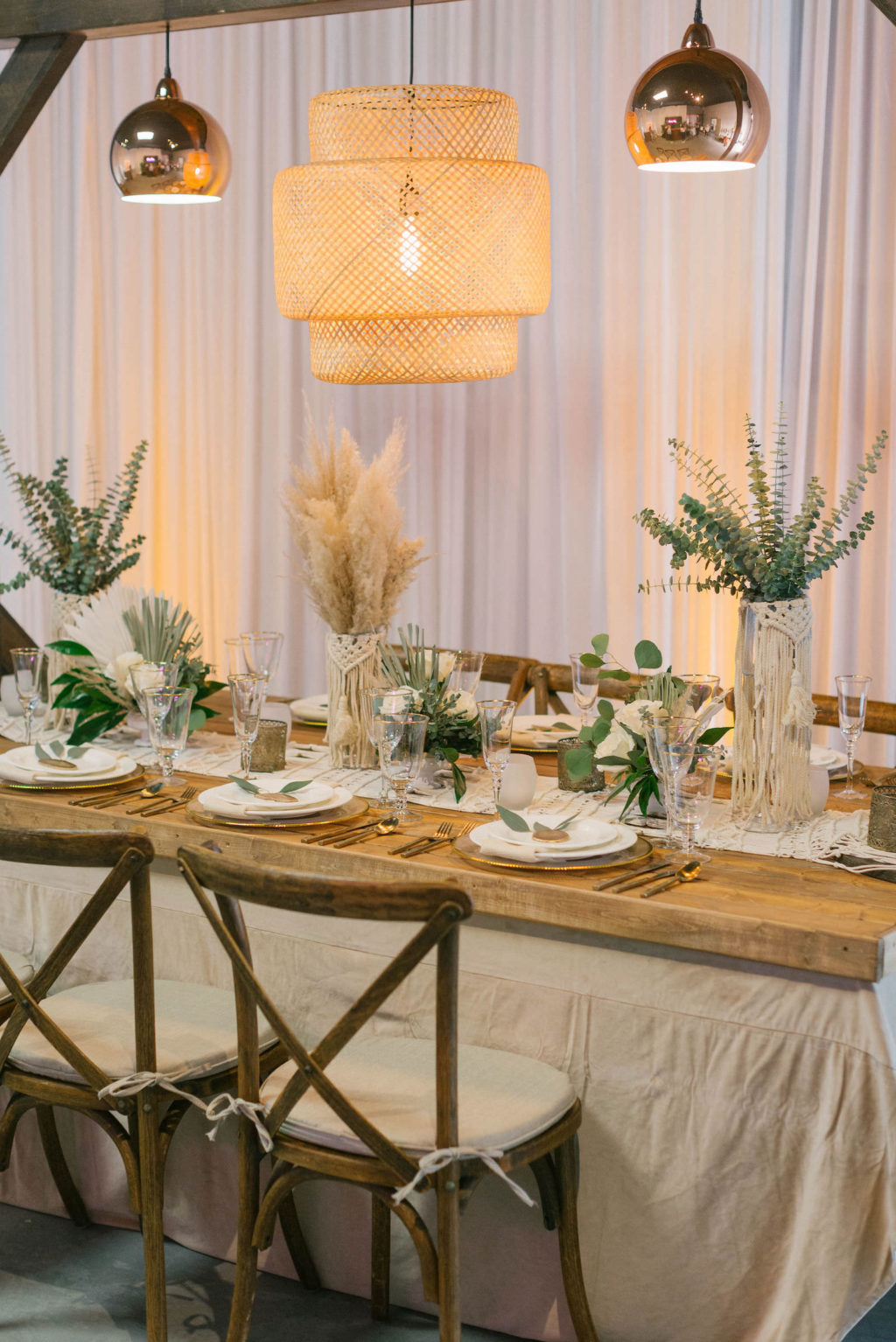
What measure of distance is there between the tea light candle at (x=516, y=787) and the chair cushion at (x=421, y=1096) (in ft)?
1.40

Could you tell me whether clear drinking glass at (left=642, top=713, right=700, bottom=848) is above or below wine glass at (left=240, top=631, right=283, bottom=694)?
below

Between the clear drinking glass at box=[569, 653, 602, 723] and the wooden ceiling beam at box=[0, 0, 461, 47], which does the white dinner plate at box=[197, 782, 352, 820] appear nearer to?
the clear drinking glass at box=[569, 653, 602, 723]

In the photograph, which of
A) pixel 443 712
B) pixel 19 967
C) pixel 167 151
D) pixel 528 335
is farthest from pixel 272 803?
pixel 528 335

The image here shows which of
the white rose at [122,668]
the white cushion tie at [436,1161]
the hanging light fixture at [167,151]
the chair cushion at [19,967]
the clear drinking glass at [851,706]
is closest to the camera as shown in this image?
the white cushion tie at [436,1161]

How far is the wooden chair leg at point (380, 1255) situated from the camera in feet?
6.89

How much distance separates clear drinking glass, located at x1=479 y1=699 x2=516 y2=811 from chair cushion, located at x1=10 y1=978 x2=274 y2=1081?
52 centimetres

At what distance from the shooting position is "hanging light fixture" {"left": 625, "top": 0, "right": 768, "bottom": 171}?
2.09 metres

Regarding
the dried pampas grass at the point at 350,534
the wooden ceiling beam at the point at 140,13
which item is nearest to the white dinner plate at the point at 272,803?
the dried pampas grass at the point at 350,534

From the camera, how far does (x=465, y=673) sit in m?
2.41

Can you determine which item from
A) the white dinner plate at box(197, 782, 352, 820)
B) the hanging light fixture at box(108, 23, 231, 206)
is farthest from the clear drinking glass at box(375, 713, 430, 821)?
the hanging light fixture at box(108, 23, 231, 206)

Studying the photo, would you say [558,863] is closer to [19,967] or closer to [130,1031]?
[130,1031]

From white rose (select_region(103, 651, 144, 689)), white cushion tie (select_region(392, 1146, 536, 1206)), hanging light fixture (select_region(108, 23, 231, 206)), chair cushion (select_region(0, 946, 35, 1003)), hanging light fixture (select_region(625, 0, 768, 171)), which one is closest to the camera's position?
white cushion tie (select_region(392, 1146, 536, 1206))

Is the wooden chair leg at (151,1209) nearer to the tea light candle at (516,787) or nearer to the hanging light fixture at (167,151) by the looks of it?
the tea light candle at (516,787)

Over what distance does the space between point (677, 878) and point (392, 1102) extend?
478mm
